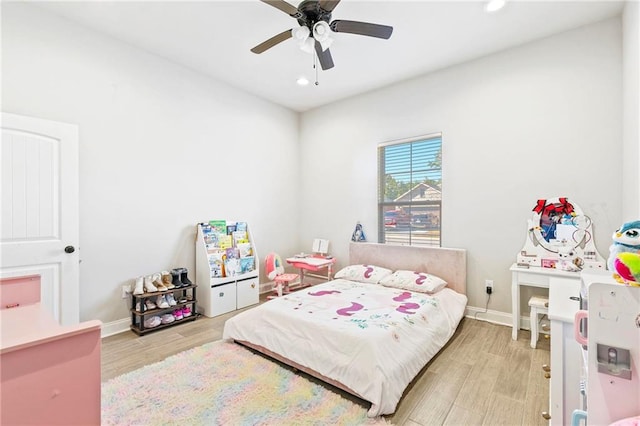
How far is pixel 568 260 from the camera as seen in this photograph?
8.95 feet

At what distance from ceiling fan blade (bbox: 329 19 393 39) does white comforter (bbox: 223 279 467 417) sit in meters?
2.21

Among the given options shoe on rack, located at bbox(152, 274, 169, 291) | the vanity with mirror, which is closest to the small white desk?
the vanity with mirror

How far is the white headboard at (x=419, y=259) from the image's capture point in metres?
3.30

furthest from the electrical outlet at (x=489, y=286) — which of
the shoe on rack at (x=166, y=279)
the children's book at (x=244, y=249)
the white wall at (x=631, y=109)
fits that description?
the shoe on rack at (x=166, y=279)

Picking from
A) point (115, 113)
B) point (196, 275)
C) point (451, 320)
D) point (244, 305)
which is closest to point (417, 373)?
point (451, 320)

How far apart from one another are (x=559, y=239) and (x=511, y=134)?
46.3 inches

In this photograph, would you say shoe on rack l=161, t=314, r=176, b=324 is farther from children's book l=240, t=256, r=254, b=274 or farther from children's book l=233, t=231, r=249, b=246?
children's book l=233, t=231, r=249, b=246

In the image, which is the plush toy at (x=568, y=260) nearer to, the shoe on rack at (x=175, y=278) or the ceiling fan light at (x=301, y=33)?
the ceiling fan light at (x=301, y=33)

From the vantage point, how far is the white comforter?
1.81 metres

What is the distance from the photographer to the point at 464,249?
3.35 meters

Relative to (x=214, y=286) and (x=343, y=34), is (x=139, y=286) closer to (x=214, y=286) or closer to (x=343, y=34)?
(x=214, y=286)

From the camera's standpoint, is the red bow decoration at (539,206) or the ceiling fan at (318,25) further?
the red bow decoration at (539,206)

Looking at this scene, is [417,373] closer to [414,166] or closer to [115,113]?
[414,166]

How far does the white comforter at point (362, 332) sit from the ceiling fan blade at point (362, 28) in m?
2.21
